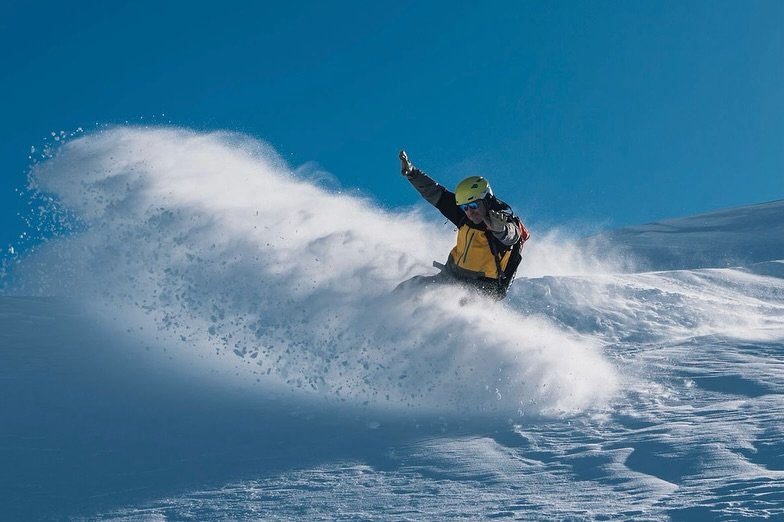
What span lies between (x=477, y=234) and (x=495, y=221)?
65 cm

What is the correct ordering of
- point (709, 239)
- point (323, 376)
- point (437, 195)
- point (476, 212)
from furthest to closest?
1. point (709, 239)
2. point (437, 195)
3. point (476, 212)
4. point (323, 376)

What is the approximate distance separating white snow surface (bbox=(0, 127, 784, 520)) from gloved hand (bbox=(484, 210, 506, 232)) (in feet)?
3.22

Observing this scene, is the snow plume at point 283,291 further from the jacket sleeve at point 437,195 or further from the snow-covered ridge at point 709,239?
the snow-covered ridge at point 709,239

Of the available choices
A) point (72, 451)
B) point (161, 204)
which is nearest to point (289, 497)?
point (72, 451)

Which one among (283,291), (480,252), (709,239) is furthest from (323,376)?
(709,239)

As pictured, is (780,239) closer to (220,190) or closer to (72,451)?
(220,190)

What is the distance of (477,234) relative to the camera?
782 cm

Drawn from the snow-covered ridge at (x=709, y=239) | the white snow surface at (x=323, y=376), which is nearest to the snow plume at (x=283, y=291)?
the white snow surface at (x=323, y=376)

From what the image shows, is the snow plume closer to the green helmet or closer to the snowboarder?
the snowboarder

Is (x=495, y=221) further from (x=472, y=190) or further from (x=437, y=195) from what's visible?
(x=437, y=195)

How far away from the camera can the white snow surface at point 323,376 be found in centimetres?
435

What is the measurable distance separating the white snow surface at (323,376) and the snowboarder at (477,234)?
232mm

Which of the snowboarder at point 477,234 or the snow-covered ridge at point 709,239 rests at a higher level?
the snow-covered ridge at point 709,239

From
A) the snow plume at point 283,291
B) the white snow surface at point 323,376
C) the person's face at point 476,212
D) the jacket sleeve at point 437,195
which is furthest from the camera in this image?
the jacket sleeve at point 437,195
